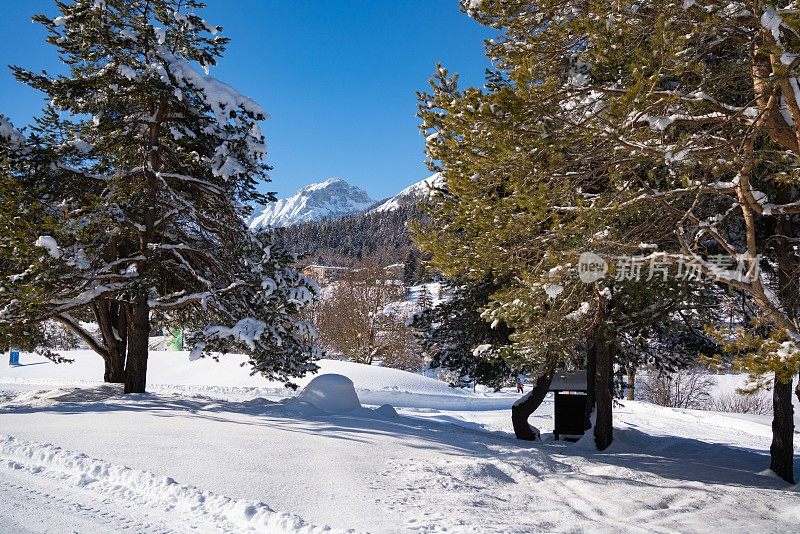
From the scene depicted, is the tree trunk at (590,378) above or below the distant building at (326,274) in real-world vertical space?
below

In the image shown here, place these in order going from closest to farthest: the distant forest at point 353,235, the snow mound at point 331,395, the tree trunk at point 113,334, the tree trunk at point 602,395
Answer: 1. the tree trunk at point 602,395
2. the snow mound at point 331,395
3. the tree trunk at point 113,334
4. the distant forest at point 353,235

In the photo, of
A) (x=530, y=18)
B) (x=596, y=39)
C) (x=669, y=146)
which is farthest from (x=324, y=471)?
(x=530, y=18)

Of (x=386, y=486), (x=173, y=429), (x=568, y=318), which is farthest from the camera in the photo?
(x=568, y=318)

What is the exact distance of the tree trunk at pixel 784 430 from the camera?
8.47 meters

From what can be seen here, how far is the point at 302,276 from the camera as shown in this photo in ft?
39.5

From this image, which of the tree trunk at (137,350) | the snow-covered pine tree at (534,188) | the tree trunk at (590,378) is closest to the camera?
the snow-covered pine tree at (534,188)

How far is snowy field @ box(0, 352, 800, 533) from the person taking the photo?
16.1 feet

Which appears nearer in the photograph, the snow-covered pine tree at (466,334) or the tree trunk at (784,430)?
the tree trunk at (784,430)

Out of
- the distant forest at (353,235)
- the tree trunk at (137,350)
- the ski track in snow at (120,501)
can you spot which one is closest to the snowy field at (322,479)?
the ski track in snow at (120,501)

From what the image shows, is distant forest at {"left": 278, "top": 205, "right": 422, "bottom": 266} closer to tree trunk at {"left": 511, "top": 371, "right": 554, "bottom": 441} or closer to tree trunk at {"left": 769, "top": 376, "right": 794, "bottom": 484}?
tree trunk at {"left": 511, "top": 371, "right": 554, "bottom": 441}

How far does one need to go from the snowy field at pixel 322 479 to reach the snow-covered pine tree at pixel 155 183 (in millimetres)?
2049

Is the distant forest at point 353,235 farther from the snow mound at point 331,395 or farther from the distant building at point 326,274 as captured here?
the snow mound at point 331,395

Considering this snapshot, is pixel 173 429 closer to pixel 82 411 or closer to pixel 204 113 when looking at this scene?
pixel 82 411

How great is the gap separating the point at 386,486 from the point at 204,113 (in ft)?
32.1
